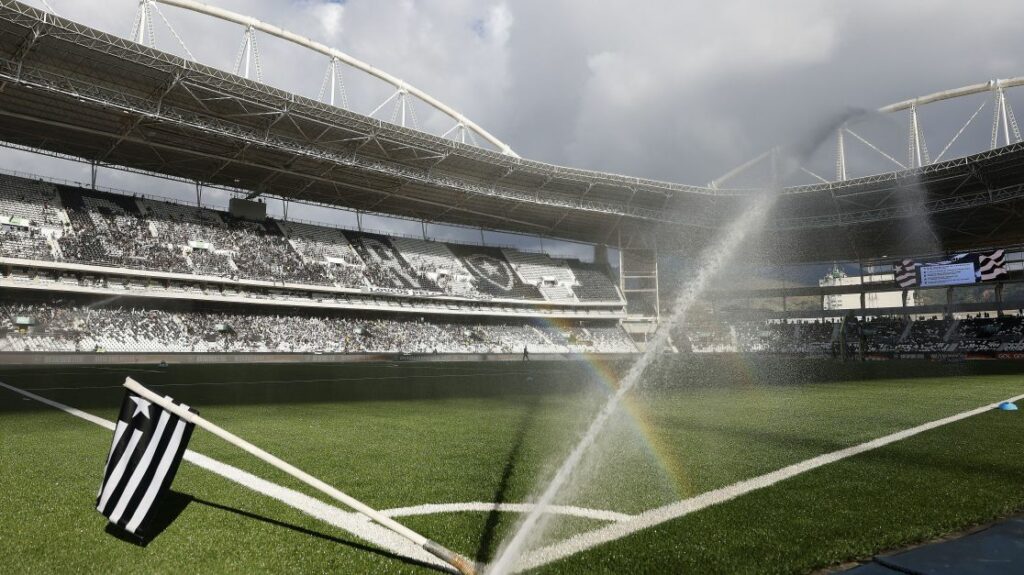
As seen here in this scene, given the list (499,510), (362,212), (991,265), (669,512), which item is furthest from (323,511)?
(991,265)

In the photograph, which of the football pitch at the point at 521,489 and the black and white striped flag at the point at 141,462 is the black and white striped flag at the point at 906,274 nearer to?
the football pitch at the point at 521,489

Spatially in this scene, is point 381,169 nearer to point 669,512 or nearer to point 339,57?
point 339,57

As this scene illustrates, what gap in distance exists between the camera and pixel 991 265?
48.4 meters

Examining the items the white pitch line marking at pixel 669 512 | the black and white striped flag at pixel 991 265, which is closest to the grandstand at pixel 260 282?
the black and white striped flag at pixel 991 265

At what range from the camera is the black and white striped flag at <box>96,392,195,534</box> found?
145 inches

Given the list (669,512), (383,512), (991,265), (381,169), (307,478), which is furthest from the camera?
(991,265)

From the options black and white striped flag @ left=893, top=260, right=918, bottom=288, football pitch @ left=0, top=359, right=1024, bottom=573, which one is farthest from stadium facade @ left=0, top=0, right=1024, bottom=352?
football pitch @ left=0, top=359, right=1024, bottom=573

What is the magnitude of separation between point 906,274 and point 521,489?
194ft

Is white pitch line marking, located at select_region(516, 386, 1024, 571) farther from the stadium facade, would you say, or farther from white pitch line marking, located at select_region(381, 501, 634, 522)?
the stadium facade

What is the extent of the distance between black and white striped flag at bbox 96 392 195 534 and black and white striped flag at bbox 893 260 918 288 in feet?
203

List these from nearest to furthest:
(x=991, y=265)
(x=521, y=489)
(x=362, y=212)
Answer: (x=521, y=489), (x=991, y=265), (x=362, y=212)

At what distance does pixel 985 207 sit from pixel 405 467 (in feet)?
195

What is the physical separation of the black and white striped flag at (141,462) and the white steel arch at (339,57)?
42.0 m

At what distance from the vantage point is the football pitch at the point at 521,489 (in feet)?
13.0
